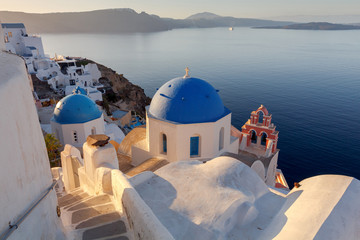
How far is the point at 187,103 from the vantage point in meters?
15.0

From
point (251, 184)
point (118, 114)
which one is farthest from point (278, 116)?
point (251, 184)

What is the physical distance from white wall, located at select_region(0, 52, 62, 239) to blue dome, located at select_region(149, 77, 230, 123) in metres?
9.61

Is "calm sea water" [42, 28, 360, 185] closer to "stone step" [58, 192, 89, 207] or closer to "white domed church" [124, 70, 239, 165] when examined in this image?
"white domed church" [124, 70, 239, 165]

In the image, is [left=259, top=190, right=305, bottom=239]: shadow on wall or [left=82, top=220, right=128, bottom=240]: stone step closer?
[left=82, top=220, right=128, bottom=240]: stone step

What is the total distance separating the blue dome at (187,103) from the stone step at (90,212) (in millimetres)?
7805

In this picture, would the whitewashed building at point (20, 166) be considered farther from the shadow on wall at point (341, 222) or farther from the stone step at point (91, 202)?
the shadow on wall at point (341, 222)

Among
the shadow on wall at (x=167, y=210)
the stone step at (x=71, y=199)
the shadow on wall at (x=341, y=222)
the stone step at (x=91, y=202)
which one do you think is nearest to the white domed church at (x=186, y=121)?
the stone step at (x=71, y=199)

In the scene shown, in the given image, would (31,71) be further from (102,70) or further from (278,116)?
(278,116)

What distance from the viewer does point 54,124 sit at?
21.1 m

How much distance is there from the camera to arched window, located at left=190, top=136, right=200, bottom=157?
A: 616 inches

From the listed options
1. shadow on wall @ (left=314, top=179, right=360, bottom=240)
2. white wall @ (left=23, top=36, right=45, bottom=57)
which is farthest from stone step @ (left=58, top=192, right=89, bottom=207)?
white wall @ (left=23, top=36, right=45, bottom=57)

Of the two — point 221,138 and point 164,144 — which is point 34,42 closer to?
point 164,144

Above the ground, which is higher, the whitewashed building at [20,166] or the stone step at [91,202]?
the whitewashed building at [20,166]

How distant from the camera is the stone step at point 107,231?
6.37 meters
